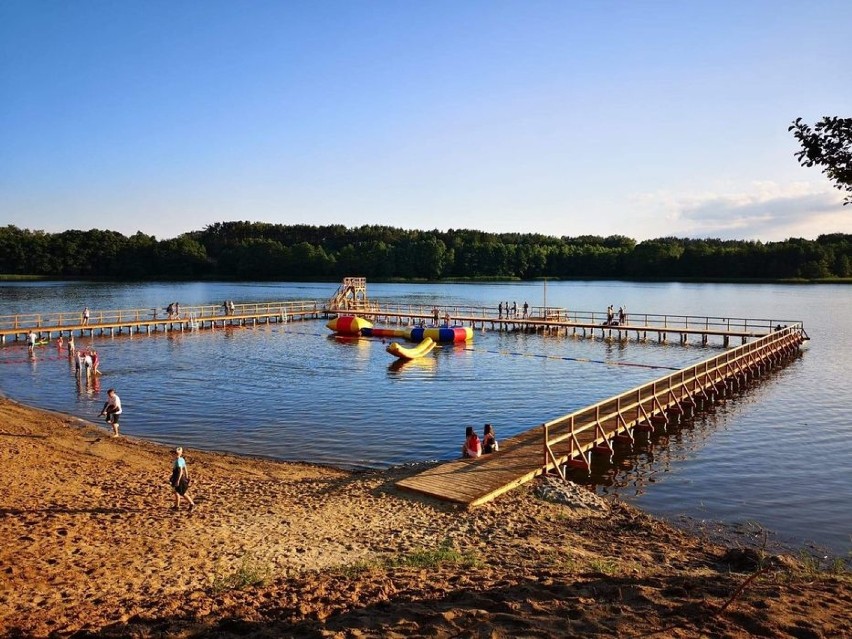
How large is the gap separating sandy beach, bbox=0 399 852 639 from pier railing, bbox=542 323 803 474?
110 inches

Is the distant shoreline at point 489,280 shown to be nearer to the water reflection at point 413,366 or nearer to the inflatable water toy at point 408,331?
the inflatable water toy at point 408,331

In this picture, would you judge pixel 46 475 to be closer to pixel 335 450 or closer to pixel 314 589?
pixel 335 450

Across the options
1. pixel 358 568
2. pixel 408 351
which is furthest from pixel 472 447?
pixel 408 351

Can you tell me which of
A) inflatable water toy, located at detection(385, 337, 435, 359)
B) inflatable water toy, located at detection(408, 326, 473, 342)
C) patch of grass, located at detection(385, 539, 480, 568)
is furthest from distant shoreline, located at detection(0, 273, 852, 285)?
patch of grass, located at detection(385, 539, 480, 568)

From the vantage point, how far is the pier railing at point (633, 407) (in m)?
17.3

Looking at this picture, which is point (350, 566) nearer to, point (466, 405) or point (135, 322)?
point (466, 405)

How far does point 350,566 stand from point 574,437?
8.77 meters

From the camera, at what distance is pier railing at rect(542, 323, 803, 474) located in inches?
682

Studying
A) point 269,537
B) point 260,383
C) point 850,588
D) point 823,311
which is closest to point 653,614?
Result: point 850,588

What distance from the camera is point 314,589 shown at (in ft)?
29.3

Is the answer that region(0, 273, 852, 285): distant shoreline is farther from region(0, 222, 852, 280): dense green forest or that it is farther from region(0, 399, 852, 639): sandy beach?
region(0, 399, 852, 639): sandy beach

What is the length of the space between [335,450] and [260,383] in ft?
40.1

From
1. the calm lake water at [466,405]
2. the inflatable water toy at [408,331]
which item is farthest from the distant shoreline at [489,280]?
the inflatable water toy at [408,331]

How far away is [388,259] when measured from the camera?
15525cm
